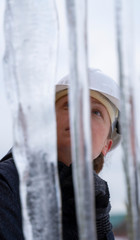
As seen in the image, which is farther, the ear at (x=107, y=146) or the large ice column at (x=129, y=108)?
the ear at (x=107, y=146)

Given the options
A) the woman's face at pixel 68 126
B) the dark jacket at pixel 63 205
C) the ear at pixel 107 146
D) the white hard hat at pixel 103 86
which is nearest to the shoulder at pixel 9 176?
the dark jacket at pixel 63 205

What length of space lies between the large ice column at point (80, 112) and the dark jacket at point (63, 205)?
0.47 meters

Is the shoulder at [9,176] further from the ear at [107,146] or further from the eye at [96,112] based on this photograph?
the ear at [107,146]

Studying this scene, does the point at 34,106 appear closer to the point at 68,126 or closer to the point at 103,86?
the point at 68,126

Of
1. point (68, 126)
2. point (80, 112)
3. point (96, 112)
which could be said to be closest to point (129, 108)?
point (80, 112)

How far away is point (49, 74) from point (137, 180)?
0.18m

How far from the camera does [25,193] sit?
468 millimetres

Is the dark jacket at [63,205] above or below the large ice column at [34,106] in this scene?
below

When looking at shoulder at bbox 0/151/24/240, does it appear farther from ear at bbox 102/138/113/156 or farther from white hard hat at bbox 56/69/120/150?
ear at bbox 102/138/113/156

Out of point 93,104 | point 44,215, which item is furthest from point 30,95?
point 93,104

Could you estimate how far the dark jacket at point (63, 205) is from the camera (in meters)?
0.86

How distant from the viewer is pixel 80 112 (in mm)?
425

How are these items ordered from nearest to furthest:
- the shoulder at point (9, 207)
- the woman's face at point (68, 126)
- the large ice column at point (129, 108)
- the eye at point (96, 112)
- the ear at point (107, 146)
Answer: the large ice column at point (129, 108) → the shoulder at point (9, 207) → the woman's face at point (68, 126) → the eye at point (96, 112) → the ear at point (107, 146)

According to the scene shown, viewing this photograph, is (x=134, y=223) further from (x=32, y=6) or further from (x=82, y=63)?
(x=32, y=6)
